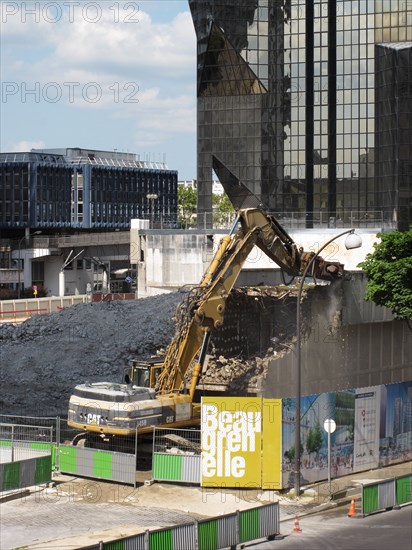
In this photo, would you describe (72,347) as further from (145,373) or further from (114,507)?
(114,507)

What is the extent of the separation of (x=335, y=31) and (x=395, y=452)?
2019 inches

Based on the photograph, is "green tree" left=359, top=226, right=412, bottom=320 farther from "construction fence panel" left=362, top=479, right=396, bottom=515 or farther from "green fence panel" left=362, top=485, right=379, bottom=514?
"green fence panel" left=362, top=485, right=379, bottom=514

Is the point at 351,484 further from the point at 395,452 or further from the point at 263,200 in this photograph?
the point at 263,200

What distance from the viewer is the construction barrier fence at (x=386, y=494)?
1298 inches

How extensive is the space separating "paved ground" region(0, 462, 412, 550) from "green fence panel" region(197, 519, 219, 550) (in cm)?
280

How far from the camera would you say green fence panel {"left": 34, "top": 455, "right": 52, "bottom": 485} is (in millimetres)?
35688

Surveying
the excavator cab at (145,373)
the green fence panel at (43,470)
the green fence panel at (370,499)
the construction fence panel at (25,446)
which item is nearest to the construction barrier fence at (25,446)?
the construction fence panel at (25,446)

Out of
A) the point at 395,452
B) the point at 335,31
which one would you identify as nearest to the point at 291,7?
the point at 335,31

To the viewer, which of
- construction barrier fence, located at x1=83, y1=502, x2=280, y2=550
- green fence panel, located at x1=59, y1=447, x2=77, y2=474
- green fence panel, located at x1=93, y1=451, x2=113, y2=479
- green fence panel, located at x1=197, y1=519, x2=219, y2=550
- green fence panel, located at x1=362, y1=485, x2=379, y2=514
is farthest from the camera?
green fence panel, located at x1=59, y1=447, x2=77, y2=474

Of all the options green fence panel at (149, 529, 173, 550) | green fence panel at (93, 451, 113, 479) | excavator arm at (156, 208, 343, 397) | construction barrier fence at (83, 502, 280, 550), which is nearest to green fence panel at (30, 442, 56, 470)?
green fence panel at (93, 451, 113, 479)

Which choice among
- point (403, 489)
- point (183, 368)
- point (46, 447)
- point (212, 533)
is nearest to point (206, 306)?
point (183, 368)

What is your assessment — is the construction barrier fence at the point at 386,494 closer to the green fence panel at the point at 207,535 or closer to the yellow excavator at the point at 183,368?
the green fence panel at the point at 207,535

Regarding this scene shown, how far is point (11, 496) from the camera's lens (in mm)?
34812

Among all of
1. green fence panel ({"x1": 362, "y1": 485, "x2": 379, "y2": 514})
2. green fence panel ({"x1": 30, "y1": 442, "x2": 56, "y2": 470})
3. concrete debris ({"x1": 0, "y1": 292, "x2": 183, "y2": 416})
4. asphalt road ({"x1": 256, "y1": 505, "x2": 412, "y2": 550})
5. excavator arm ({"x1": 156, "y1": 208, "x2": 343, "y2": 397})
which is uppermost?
excavator arm ({"x1": 156, "y1": 208, "x2": 343, "y2": 397})
